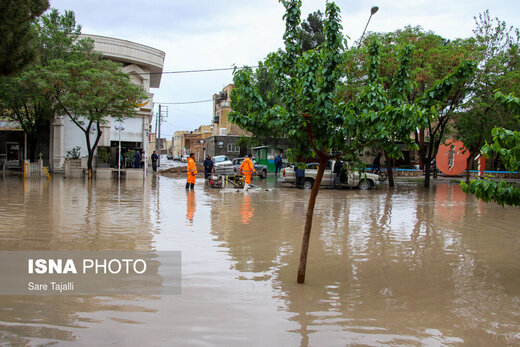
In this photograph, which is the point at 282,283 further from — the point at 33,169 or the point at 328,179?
the point at 33,169

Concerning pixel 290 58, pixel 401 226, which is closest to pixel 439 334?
pixel 290 58

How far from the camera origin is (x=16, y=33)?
7.98 m

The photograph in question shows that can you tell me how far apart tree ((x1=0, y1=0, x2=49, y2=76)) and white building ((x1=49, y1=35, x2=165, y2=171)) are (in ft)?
80.3

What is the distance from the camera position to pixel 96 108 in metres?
24.5

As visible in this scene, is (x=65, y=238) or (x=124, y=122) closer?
(x=65, y=238)

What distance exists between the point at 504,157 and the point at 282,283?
10.6ft

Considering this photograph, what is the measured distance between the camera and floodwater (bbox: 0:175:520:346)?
3957mm

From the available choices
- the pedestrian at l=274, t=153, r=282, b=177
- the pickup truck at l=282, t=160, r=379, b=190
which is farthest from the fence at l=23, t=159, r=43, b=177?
the pedestrian at l=274, t=153, r=282, b=177

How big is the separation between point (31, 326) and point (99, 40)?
112 feet

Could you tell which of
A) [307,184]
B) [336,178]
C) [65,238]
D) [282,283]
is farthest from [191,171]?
[282,283]

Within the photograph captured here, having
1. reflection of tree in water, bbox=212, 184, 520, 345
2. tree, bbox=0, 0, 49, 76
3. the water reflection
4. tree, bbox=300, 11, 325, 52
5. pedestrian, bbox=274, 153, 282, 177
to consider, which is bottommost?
reflection of tree in water, bbox=212, 184, 520, 345

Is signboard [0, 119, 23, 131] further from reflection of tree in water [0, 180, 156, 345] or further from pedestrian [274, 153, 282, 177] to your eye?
pedestrian [274, 153, 282, 177]

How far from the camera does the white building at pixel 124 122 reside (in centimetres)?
3272

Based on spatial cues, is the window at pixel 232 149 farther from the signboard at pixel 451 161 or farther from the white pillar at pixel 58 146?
the signboard at pixel 451 161
